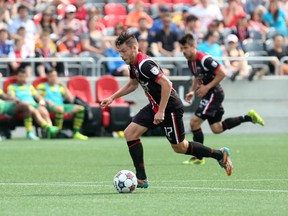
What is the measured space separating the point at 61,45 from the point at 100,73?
47.5 inches

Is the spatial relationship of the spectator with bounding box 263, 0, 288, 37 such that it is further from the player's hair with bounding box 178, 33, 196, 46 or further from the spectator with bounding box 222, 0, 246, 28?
the player's hair with bounding box 178, 33, 196, 46

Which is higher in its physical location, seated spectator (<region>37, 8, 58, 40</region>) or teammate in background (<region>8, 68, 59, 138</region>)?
seated spectator (<region>37, 8, 58, 40</region>)

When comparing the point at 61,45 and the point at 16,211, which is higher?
the point at 16,211

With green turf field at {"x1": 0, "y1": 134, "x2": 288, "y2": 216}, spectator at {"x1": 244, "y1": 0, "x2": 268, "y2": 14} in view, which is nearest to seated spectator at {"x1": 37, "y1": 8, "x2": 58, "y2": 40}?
green turf field at {"x1": 0, "y1": 134, "x2": 288, "y2": 216}

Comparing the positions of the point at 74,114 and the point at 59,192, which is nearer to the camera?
the point at 59,192

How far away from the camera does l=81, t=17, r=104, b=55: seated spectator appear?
79.8 ft

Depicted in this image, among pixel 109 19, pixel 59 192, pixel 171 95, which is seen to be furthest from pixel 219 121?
pixel 109 19

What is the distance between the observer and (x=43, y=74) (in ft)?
77.5

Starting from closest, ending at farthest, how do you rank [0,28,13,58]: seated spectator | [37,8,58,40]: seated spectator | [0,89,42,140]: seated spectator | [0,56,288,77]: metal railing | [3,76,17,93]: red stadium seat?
[0,89,42,140]: seated spectator → [3,76,17,93]: red stadium seat → [0,28,13,58]: seated spectator → [0,56,288,77]: metal railing → [37,8,58,40]: seated spectator

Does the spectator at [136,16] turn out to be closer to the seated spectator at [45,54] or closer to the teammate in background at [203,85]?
the seated spectator at [45,54]

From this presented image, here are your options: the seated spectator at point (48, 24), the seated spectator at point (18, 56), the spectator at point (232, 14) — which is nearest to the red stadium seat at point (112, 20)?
the seated spectator at point (48, 24)

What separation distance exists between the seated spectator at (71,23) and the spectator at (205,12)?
132 inches

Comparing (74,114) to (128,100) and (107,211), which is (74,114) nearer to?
(128,100)

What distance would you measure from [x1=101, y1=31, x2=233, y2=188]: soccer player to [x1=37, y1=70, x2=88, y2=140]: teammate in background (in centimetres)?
1080
